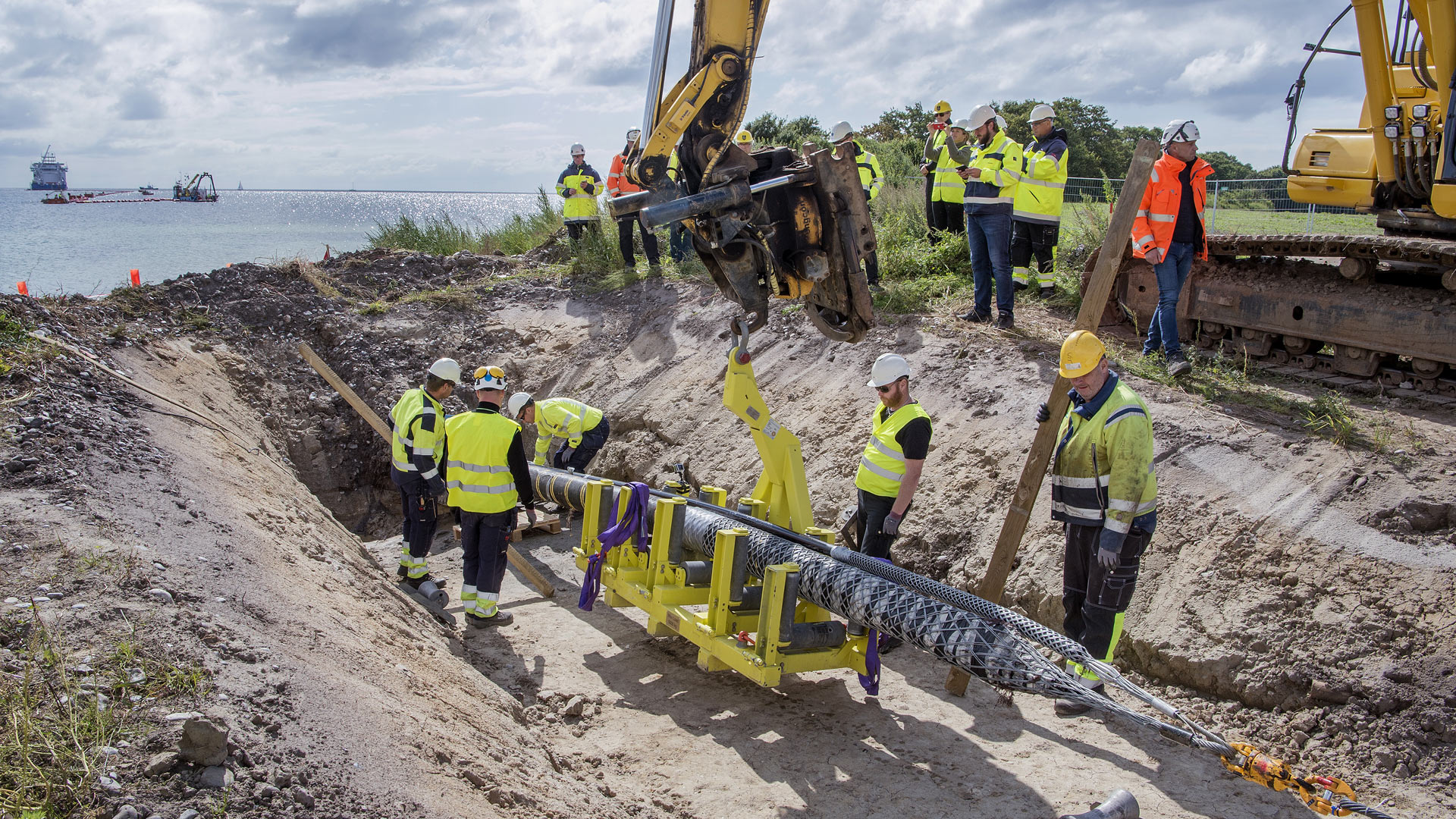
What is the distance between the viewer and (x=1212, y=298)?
9.00 meters

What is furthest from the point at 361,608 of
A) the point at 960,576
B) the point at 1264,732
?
the point at 1264,732

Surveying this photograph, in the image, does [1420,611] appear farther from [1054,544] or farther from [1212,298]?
[1212,298]

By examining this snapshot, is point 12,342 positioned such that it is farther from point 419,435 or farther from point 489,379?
point 489,379

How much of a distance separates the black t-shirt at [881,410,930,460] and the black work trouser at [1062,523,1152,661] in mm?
950

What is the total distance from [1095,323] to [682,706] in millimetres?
3274

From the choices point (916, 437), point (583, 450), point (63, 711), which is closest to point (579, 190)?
point (583, 450)

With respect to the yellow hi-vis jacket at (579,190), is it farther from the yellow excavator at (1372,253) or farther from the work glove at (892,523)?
the work glove at (892,523)

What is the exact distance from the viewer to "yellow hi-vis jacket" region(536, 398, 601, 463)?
8.98m

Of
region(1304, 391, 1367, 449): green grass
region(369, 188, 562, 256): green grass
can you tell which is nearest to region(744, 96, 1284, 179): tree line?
region(369, 188, 562, 256): green grass

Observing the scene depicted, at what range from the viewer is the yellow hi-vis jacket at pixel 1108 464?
15.4 ft

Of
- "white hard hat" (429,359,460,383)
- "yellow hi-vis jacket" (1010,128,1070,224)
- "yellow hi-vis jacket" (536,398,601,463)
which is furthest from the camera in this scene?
"yellow hi-vis jacket" (536,398,601,463)

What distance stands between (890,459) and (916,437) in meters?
0.25

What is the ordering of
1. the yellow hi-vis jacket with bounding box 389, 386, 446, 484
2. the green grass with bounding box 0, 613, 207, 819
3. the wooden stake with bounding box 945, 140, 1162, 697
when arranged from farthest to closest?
the yellow hi-vis jacket with bounding box 389, 386, 446, 484, the wooden stake with bounding box 945, 140, 1162, 697, the green grass with bounding box 0, 613, 207, 819

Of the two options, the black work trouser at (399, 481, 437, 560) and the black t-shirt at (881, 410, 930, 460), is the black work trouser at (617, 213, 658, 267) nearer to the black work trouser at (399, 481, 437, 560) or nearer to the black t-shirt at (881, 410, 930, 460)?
the black work trouser at (399, 481, 437, 560)
